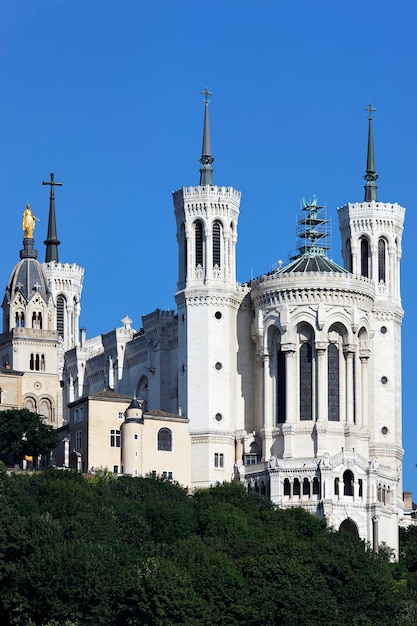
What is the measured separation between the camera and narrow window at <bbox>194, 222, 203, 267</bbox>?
182m

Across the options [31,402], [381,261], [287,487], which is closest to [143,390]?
[31,402]

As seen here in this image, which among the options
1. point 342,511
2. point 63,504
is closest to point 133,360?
point 342,511

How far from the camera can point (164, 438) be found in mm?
175750

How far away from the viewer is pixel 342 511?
17312cm

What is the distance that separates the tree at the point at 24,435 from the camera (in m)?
173

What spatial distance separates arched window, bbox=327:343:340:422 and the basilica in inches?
2.9

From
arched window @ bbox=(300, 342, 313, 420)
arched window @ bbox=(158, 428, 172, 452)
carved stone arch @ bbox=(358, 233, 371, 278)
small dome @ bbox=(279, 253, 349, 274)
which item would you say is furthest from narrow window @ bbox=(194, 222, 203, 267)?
carved stone arch @ bbox=(358, 233, 371, 278)

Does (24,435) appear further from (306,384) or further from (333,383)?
(333,383)

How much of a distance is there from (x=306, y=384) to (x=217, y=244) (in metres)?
12.9

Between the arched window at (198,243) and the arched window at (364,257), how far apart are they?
14276 millimetres

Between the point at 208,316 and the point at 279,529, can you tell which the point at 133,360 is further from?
the point at 279,529

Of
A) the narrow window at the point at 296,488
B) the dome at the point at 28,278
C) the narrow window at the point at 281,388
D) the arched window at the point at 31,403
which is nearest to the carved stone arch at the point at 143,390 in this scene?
the arched window at the point at 31,403

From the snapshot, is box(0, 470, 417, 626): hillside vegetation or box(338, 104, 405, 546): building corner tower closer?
box(0, 470, 417, 626): hillside vegetation

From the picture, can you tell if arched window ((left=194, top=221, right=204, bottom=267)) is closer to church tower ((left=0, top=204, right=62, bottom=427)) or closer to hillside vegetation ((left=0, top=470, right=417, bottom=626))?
church tower ((left=0, top=204, right=62, bottom=427))
